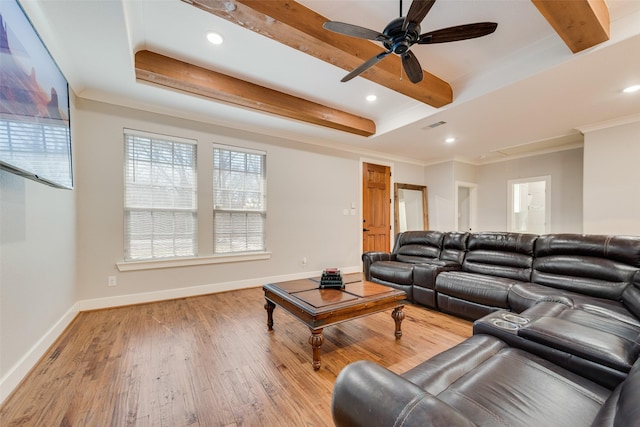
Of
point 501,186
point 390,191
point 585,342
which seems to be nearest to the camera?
point 585,342

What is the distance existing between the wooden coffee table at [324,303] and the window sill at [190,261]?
1.67 metres

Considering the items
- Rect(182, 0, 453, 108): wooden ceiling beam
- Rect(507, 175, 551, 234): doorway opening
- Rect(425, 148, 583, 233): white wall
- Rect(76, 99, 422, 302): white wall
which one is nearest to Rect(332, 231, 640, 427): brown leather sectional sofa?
Rect(182, 0, 453, 108): wooden ceiling beam

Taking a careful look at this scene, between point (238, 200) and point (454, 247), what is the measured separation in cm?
326

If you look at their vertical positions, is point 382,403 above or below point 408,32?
below

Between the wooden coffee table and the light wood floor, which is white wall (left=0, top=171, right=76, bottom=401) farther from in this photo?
the wooden coffee table

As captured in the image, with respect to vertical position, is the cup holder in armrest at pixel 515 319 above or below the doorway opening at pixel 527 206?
below

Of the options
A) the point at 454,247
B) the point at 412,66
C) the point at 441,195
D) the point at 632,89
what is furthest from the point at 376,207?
the point at 632,89

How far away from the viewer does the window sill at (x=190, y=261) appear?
3271mm

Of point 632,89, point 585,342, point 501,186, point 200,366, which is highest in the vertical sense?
point 632,89

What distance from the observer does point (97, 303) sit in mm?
3096

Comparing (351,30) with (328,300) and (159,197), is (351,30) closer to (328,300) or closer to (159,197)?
(328,300)

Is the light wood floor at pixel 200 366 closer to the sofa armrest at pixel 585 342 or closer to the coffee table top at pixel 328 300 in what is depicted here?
the coffee table top at pixel 328 300

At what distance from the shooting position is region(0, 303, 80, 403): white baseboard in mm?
1598

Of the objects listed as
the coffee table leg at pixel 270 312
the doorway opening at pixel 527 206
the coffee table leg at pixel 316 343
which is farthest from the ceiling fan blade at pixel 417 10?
the doorway opening at pixel 527 206
